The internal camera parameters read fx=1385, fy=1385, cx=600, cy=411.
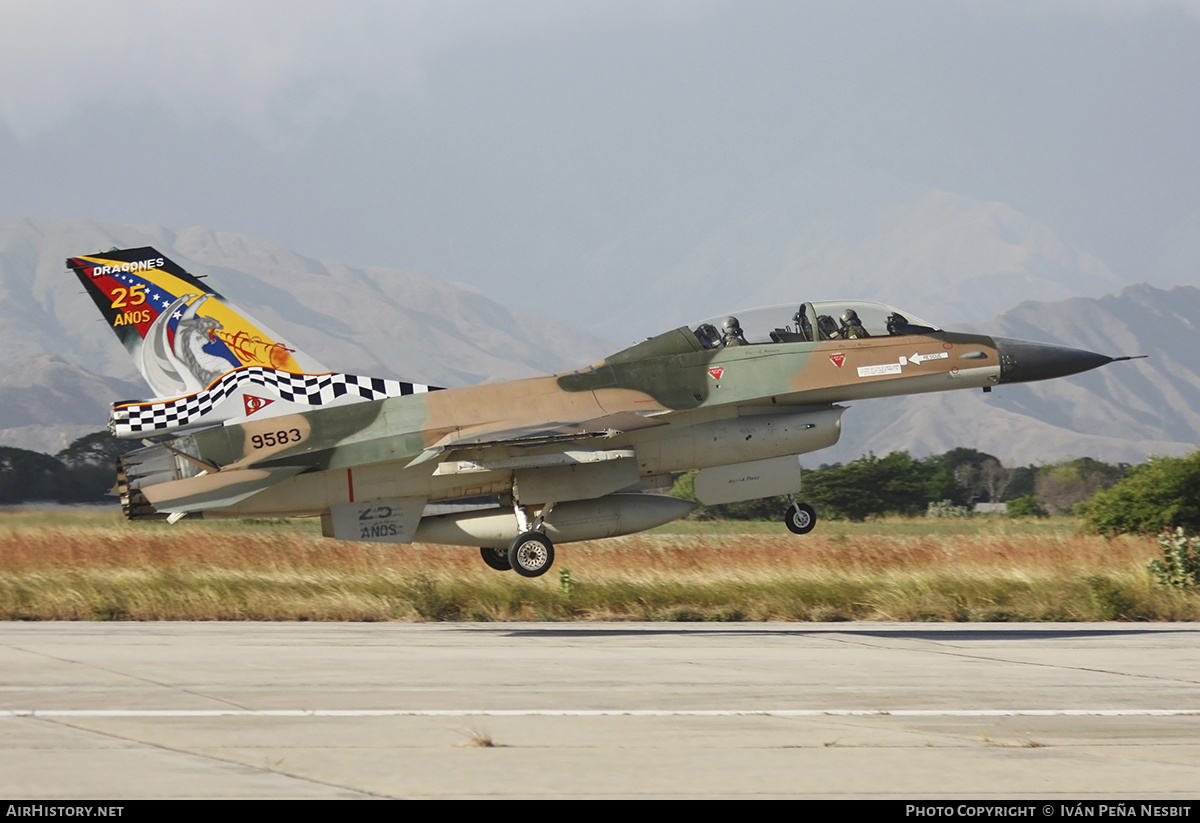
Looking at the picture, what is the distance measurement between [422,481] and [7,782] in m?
→ 10.7

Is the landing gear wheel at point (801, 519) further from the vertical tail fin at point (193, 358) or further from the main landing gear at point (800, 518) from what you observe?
the vertical tail fin at point (193, 358)

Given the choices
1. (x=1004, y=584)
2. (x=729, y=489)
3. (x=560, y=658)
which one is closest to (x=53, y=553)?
(x=729, y=489)

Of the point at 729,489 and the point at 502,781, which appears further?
the point at 729,489

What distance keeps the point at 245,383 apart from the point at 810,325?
770 cm

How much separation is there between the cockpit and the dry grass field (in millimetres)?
3640

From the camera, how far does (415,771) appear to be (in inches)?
288

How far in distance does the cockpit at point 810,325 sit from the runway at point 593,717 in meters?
4.25

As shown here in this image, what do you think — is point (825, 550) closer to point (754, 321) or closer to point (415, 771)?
point (754, 321)

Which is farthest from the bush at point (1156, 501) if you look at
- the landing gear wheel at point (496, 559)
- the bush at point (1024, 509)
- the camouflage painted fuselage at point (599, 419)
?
the bush at point (1024, 509)

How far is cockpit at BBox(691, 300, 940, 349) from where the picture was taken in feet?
57.6

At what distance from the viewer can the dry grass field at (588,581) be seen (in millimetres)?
18203

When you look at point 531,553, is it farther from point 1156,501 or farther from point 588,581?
point 1156,501

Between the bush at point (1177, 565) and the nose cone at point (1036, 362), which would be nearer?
the nose cone at point (1036, 362)

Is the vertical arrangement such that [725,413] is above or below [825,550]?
above
